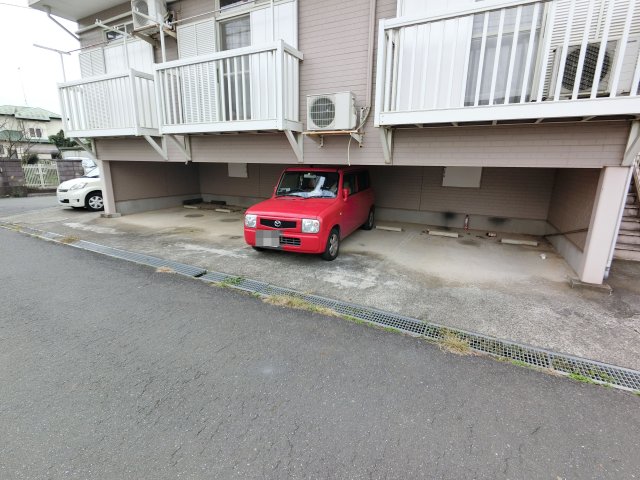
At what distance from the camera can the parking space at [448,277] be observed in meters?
3.30

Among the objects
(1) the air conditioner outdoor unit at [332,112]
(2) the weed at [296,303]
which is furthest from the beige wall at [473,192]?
(2) the weed at [296,303]

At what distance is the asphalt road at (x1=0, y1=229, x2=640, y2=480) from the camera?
1804 millimetres

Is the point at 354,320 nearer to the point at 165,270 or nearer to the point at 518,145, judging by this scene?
the point at 165,270

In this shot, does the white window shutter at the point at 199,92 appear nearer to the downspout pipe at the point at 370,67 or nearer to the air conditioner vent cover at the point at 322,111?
the air conditioner vent cover at the point at 322,111

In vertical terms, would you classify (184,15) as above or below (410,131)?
above

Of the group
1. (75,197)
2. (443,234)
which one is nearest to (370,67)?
(443,234)

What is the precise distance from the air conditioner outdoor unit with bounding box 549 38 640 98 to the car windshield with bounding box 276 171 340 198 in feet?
10.6

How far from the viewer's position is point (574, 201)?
5.44 meters

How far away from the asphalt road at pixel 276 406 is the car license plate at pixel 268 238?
1754 mm

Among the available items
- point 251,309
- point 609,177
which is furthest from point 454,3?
point 251,309

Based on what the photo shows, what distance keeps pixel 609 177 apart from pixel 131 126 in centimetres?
863

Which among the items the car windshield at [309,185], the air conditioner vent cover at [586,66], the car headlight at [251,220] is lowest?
the car headlight at [251,220]

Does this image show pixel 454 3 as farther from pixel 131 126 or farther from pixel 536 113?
pixel 131 126

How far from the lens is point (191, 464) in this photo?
1785 millimetres
